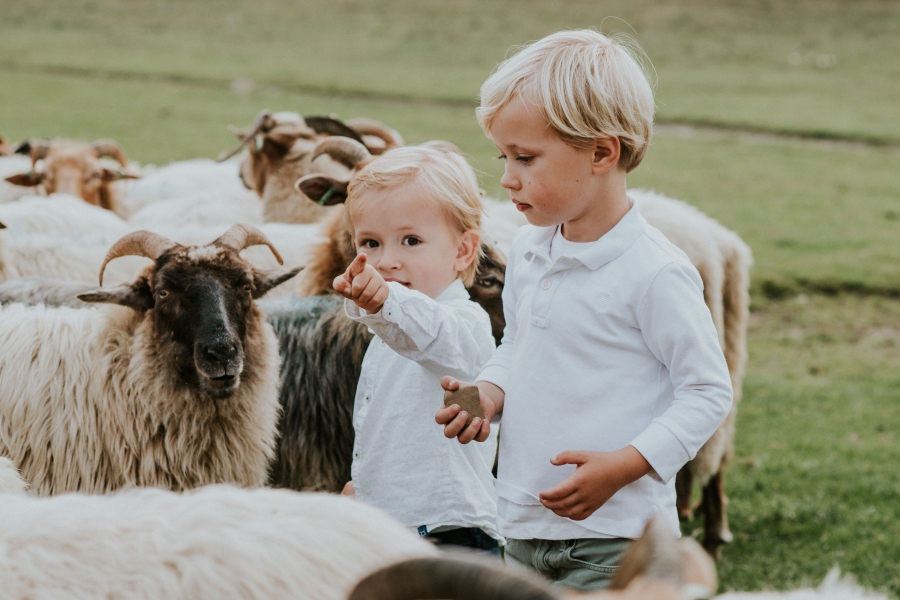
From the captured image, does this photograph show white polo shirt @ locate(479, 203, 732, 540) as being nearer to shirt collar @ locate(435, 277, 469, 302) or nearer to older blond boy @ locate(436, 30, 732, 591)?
older blond boy @ locate(436, 30, 732, 591)

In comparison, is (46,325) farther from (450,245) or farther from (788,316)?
(788,316)

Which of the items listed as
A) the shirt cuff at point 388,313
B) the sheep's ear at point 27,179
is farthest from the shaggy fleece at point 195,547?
the sheep's ear at point 27,179

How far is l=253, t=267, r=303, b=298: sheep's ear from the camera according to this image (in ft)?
11.0

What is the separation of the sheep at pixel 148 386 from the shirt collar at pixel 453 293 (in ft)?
2.79

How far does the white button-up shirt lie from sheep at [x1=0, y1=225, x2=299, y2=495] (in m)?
0.67

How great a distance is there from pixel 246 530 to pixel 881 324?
27.6ft

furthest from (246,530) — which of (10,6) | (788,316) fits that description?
(10,6)

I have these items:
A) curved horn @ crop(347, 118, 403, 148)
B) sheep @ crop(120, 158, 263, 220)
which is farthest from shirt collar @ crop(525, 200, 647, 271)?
curved horn @ crop(347, 118, 403, 148)

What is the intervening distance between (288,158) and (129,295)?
3.46 m

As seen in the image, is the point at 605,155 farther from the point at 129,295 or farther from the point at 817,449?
the point at 817,449

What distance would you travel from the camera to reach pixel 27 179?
6785 mm

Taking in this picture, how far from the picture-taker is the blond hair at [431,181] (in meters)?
2.43

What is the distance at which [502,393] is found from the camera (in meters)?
2.22

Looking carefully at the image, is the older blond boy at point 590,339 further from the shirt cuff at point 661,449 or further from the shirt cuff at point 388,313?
the shirt cuff at point 388,313
